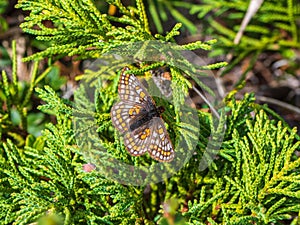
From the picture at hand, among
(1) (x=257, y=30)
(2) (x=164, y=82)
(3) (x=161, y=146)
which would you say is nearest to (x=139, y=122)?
(3) (x=161, y=146)

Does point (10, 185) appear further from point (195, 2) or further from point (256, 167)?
point (195, 2)

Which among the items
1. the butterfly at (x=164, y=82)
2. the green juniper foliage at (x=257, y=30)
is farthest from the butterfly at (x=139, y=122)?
the green juniper foliage at (x=257, y=30)

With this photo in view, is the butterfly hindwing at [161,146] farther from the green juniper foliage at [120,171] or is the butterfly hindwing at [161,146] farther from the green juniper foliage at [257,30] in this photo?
the green juniper foliage at [257,30]

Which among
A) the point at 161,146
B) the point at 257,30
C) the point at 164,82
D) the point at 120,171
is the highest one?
the point at 257,30

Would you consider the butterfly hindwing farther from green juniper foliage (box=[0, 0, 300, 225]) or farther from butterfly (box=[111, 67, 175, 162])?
green juniper foliage (box=[0, 0, 300, 225])

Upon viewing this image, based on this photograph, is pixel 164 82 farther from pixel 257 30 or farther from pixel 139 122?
pixel 257 30

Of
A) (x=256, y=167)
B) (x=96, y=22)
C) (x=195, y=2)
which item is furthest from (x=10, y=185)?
(x=195, y=2)
